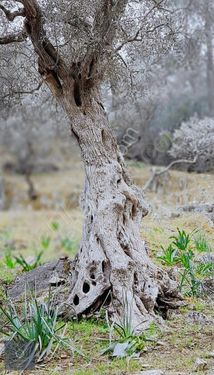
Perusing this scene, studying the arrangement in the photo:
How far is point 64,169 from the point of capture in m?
23.2

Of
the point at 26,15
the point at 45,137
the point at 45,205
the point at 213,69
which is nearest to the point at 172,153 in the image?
the point at 213,69

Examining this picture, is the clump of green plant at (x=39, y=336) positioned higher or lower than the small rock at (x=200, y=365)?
higher

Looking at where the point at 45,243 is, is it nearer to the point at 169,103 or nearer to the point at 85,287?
the point at 169,103

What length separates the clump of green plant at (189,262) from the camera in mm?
6289

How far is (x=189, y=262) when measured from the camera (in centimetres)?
653

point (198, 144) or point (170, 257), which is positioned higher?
point (198, 144)

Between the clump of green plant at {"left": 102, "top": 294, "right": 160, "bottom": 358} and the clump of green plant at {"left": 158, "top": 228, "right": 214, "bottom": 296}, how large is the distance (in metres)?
1.08

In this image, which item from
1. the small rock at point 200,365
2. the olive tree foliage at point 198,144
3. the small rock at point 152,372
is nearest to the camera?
the small rock at point 152,372

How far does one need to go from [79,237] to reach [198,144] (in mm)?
3837

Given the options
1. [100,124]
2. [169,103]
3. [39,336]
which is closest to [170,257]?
[100,124]

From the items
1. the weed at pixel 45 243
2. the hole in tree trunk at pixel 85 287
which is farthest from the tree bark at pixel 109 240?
the weed at pixel 45 243

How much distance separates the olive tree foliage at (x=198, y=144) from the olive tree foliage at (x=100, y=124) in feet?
11.7

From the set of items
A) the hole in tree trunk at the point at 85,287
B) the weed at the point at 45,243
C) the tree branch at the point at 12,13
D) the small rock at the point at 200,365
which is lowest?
the weed at the point at 45,243

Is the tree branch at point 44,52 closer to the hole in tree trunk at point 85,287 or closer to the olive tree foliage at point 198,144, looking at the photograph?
the hole in tree trunk at point 85,287
